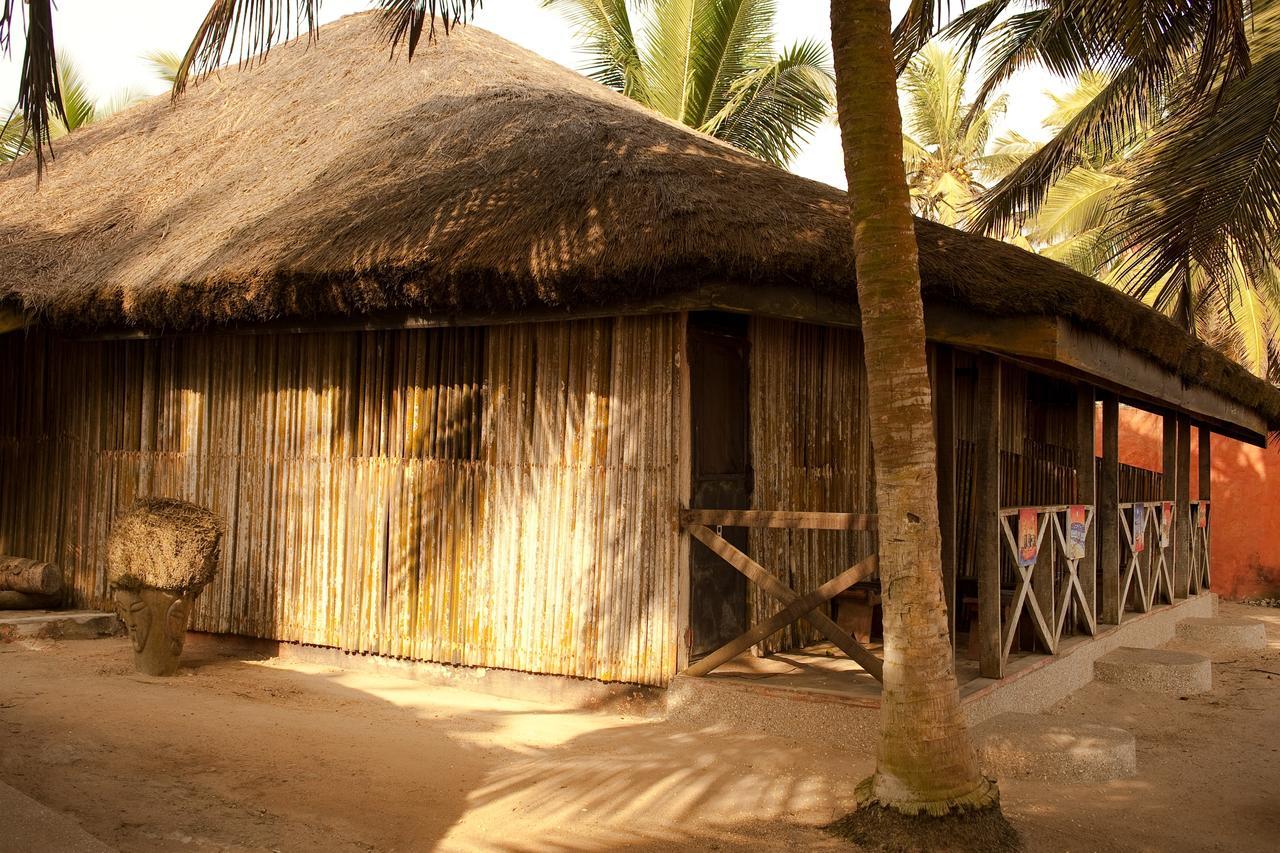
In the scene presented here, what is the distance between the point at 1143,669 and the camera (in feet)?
25.7

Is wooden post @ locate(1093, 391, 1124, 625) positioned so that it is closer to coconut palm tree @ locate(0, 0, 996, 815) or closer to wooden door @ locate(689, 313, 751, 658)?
wooden door @ locate(689, 313, 751, 658)

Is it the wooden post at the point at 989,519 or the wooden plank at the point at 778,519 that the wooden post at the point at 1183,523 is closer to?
the wooden post at the point at 989,519

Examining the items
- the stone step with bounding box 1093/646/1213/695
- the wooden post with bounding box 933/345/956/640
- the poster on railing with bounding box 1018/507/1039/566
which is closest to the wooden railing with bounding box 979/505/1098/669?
the poster on railing with bounding box 1018/507/1039/566

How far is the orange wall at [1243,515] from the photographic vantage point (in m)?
15.9

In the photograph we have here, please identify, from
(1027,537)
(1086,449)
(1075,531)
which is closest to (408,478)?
(1027,537)

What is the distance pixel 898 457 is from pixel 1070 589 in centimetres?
381

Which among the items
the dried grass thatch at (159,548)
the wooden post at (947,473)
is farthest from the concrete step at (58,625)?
the wooden post at (947,473)

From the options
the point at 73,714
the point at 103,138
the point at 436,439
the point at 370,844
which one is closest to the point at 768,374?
the point at 436,439

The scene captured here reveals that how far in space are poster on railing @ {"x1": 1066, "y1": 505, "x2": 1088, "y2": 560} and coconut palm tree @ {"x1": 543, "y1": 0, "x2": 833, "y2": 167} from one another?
40.7ft

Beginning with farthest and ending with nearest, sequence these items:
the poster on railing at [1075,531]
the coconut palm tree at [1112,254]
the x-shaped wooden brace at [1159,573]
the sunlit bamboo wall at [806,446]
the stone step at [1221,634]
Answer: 1. the coconut palm tree at [1112,254]
2. the stone step at [1221,634]
3. the x-shaped wooden brace at [1159,573]
4. the poster on railing at [1075,531]
5. the sunlit bamboo wall at [806,446]

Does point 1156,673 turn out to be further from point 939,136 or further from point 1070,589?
point 939,136

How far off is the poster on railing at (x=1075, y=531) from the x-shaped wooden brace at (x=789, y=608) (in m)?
2.33

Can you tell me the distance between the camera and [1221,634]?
1016cm

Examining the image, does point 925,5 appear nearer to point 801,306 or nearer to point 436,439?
point 801,306
